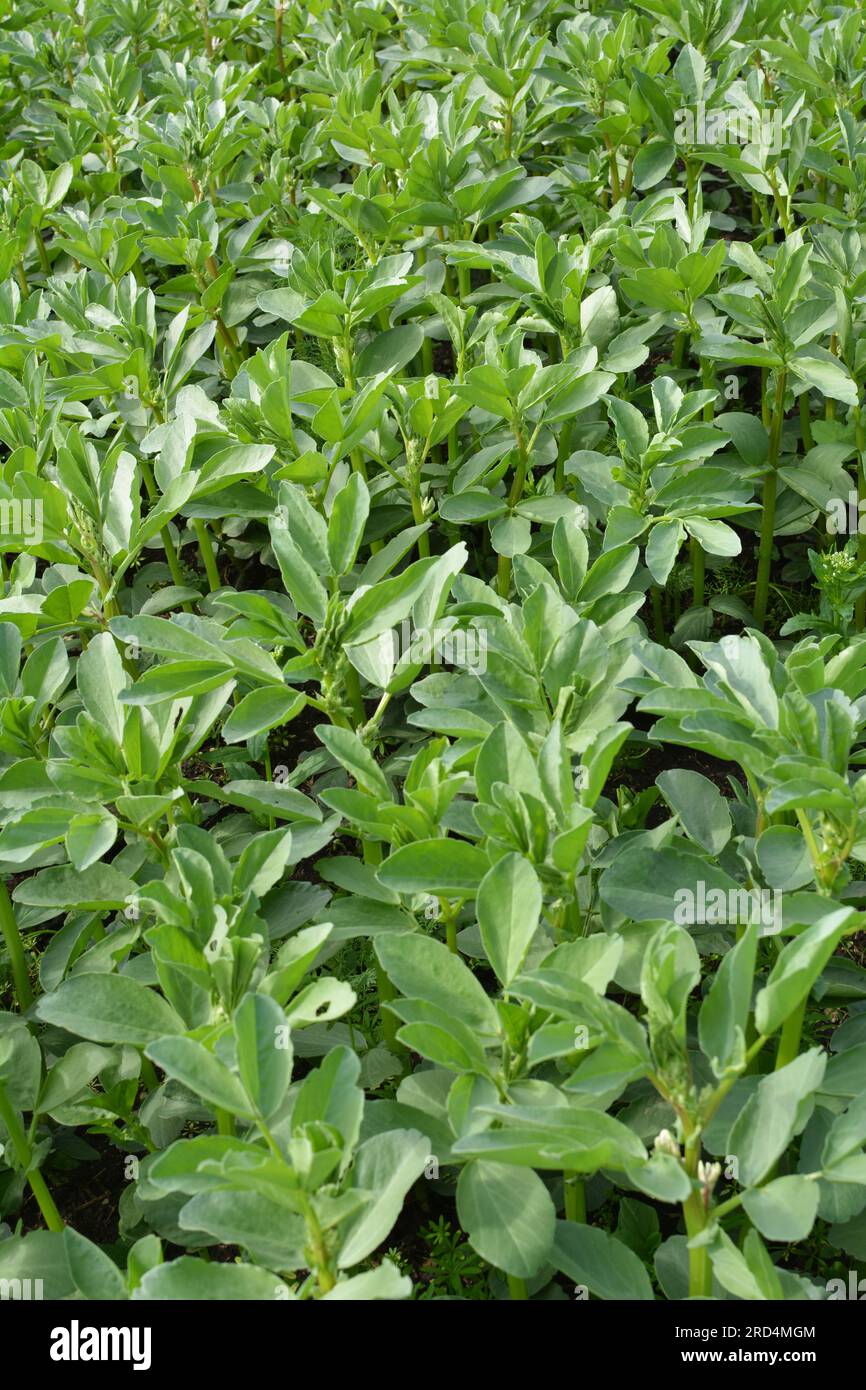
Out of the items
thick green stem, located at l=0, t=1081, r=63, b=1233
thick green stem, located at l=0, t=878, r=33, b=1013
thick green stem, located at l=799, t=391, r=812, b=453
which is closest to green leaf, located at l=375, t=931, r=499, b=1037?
thick green stem, located at l=0, t=1081, r=63, b=1233

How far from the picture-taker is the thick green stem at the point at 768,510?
2.09m

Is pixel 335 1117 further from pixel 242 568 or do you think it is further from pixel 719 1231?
pixel 242 568

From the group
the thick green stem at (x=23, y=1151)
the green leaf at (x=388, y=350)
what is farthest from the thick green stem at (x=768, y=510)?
the thick green stem at (x=23, y=1151)

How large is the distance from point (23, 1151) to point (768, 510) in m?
1.52

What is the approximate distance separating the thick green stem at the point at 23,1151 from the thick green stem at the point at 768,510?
1.45 metres

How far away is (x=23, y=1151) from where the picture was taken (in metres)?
1.48

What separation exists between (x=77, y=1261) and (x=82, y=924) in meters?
0.55

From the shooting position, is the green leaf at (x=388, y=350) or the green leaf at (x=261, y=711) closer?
the green leaf at (x=261, y=711)

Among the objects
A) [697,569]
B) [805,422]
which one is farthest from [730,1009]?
[805,422]

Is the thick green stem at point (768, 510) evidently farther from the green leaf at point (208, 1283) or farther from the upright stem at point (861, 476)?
the green leaf at point (208, 1283)

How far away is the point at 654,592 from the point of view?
7.34 feet

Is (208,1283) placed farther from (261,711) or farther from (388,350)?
(388,350)

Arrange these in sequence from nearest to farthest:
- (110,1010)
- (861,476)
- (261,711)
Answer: (110,1010)
(261,711)
(861,476)
